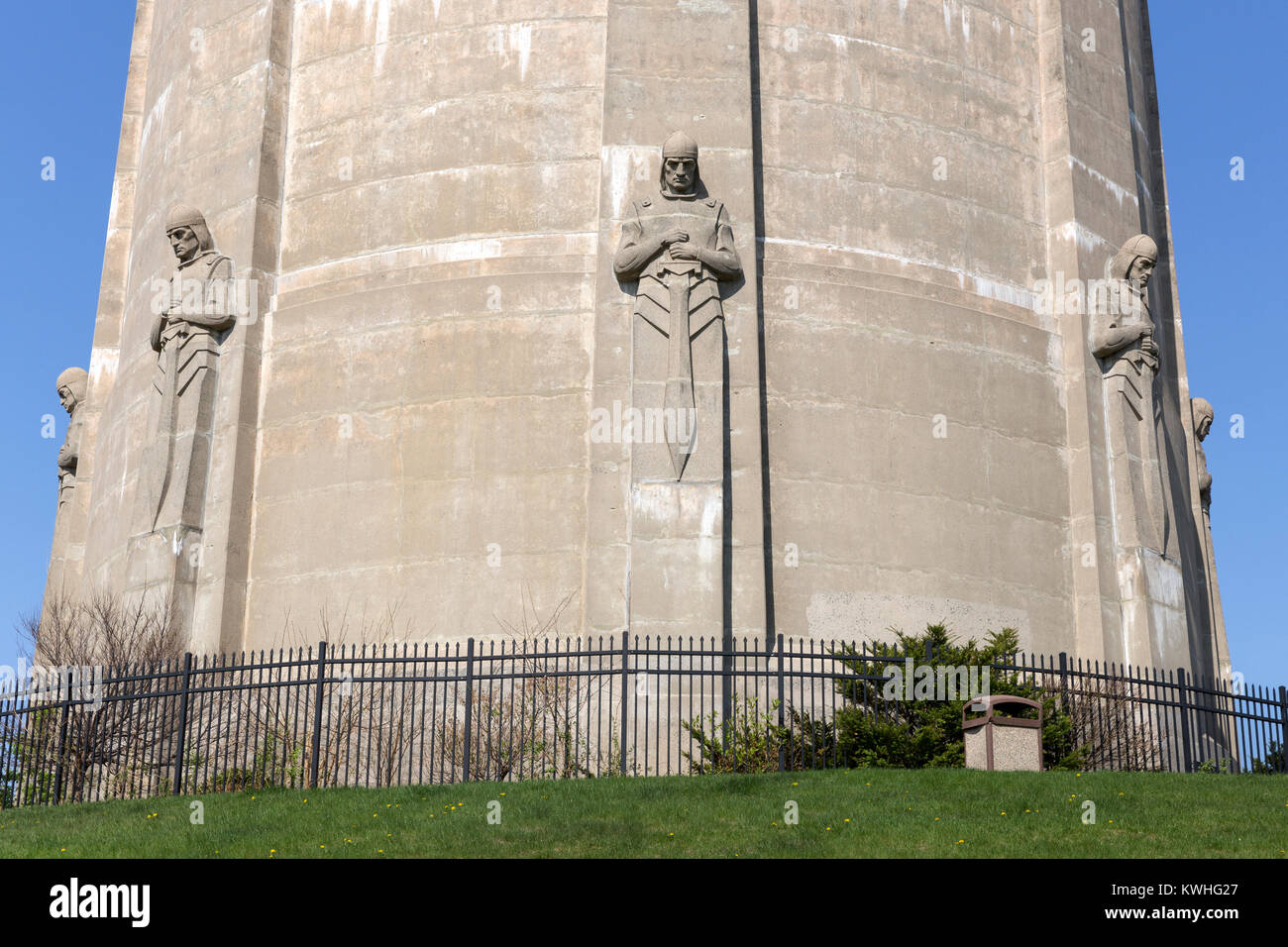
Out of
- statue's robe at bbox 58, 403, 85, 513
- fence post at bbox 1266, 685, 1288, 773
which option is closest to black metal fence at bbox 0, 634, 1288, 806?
fence post at bbox 1266, 685, 1288, 773

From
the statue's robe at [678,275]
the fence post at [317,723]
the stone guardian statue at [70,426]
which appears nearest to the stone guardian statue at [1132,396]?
the statue's robe at [678,275]

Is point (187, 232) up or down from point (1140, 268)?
up

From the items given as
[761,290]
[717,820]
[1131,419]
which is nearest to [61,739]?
[717,820]

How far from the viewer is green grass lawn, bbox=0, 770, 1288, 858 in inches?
563

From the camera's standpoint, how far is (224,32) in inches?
1145

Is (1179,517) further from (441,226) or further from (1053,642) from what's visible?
(441,226)

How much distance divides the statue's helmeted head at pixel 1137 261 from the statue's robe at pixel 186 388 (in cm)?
1416

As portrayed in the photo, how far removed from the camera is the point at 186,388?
86.4 feet

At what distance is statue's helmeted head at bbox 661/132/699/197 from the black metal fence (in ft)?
21.8

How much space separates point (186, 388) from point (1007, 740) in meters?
14.0

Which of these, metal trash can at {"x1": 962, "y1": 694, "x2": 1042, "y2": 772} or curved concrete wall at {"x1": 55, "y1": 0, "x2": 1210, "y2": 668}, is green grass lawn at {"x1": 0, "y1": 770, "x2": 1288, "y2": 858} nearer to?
metal trash can at {"x1": 962, "y1": 694, "x2": 1042, "y2": 772}

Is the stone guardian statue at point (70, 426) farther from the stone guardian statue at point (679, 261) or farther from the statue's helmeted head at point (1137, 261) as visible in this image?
the statue's helmeted head at point (1137, 261)

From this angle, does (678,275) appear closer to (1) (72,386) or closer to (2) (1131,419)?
(2) (1131,419)
